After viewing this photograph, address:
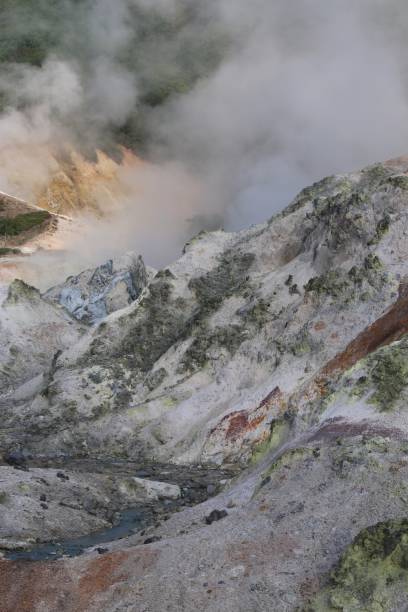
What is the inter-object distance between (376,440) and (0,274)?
39.4m

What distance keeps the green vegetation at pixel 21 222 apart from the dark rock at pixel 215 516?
57235mm

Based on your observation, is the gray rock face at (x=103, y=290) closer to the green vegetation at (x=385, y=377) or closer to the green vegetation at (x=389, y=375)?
the green vegetation at (x=385, y=377)

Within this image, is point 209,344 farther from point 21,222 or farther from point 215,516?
point 21,222

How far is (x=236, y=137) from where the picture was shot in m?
102

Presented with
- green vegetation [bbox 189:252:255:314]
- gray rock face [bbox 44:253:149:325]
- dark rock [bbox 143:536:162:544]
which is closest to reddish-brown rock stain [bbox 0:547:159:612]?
dark rock [bbox 143:536:162:544]

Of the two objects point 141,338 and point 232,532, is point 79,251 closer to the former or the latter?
point 141,338

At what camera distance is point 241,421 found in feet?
83.7

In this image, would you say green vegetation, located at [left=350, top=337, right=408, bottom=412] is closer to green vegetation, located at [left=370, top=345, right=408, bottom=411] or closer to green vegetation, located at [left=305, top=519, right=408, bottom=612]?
green vegetation, located at [left=370, top=345, right=408, bottom=411]

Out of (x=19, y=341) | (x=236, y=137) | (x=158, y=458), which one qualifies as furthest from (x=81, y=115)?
(x=158, y=458)

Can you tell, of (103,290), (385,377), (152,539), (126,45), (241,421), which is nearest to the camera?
(152,539)

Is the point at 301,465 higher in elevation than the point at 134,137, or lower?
lower

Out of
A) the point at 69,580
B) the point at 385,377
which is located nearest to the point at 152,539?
the point at 69,580

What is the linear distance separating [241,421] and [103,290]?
2053 centimetres

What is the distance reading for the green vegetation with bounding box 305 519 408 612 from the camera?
10172 millimetres
